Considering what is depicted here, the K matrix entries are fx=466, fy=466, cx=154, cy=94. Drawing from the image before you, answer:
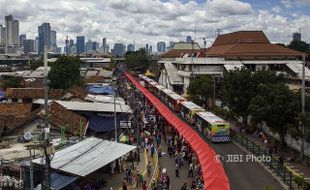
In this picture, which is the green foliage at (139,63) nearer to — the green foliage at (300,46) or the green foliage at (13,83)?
the green foliage at (300,46)

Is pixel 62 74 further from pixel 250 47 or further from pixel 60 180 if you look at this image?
pixel 60 180

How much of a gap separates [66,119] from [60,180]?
13.4 meters

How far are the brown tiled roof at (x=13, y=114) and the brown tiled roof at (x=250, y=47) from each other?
4809 cm

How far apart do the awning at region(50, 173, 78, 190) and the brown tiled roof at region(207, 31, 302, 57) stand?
62.2m

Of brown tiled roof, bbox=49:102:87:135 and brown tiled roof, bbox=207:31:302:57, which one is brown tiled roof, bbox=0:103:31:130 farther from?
brown tiled roof, bbox=207:31:302:57

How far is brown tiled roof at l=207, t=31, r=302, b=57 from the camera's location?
3282 inches

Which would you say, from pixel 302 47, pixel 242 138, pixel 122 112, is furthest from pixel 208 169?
pixel 302 47

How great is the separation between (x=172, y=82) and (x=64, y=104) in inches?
1839

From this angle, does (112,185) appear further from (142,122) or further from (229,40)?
(229,40)

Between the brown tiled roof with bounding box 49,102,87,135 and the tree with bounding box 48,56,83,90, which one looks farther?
the tree with bounding box 48,56,83,90

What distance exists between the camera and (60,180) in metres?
24.9

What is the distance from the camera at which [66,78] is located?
6525 cm

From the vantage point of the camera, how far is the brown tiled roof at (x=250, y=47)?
8338 centimetres

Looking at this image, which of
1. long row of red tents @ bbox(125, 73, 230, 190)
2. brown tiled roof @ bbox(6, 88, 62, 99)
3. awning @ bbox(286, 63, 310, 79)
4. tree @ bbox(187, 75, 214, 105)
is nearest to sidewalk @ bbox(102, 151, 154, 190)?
long row of red tents @ bbox(125, 73, 230, 190)
